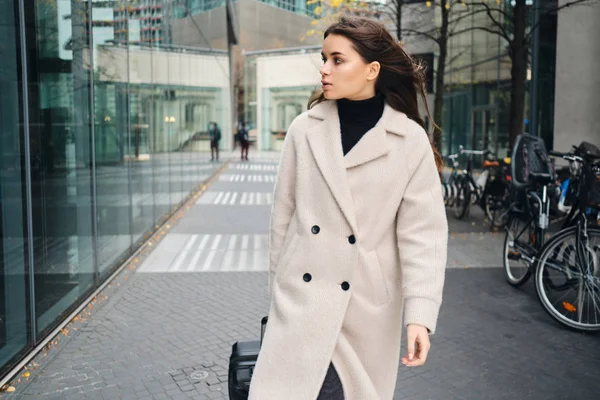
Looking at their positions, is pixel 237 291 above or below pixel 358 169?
below

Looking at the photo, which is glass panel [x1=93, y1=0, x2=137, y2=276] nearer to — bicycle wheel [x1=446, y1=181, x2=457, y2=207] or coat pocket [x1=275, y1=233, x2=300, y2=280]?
coat pocket [x1=275, y1=233, x2=300, y2=280]

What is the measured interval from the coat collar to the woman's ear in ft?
0.44

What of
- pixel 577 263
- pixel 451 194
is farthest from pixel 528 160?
pixel 451 194

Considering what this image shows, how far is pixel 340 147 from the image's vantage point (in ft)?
7.40

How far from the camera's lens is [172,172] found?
12.7 m

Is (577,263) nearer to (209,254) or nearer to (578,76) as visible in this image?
(209,254)

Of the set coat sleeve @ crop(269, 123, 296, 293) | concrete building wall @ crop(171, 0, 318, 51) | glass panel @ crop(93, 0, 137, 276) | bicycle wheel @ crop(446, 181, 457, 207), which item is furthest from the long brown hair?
concrete building wall @ crop(171, 0, 318, 51)

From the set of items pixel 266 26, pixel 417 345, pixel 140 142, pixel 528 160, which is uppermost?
pixel 266 26

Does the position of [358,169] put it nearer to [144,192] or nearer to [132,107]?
[132,107]

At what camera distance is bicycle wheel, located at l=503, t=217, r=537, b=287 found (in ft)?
20.7

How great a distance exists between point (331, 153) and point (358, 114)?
0.22 m

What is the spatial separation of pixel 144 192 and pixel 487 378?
251 inches

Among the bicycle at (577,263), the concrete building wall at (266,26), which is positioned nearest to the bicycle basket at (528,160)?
the bicycle at (577,263)

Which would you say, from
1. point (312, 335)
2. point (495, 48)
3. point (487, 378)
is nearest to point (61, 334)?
point (487, 378)
